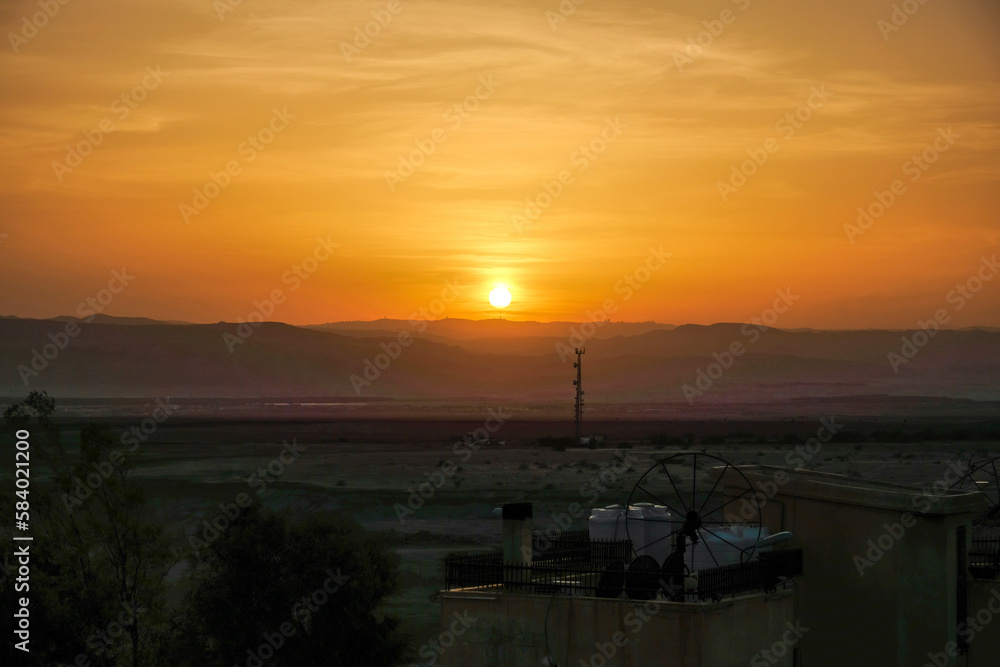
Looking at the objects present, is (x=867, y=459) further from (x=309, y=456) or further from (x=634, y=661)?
(x=634, y=661)

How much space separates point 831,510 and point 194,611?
14.7 meters

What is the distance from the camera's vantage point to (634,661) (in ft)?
53.9

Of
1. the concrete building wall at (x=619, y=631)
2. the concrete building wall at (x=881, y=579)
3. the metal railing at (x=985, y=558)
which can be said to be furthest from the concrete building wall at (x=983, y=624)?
the concrete building wall at (x=619, y=631)

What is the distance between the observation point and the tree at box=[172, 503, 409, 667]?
26.8m

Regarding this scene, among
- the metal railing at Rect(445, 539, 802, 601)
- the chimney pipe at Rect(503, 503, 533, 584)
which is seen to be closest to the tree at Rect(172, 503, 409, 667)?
the metal railing at Rect(445, 539, 802, 601)

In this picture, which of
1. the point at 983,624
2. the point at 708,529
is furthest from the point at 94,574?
the point at 983,624

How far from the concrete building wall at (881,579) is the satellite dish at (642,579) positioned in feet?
7.86

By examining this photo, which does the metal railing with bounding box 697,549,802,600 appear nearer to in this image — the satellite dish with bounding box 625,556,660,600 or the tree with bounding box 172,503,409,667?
the satellite dish with bounding box 625,556,660,600

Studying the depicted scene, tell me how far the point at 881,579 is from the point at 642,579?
3.66 m

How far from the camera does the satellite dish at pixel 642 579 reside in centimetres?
1712

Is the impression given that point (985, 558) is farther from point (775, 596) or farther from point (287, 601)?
point (287, 601)

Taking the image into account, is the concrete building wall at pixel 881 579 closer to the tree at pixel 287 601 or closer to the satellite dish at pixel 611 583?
the satellite dish at pixel 611 583

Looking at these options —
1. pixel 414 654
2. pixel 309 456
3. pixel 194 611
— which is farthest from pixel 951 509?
pixel 309 456

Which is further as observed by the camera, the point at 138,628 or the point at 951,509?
the point at 138,628
